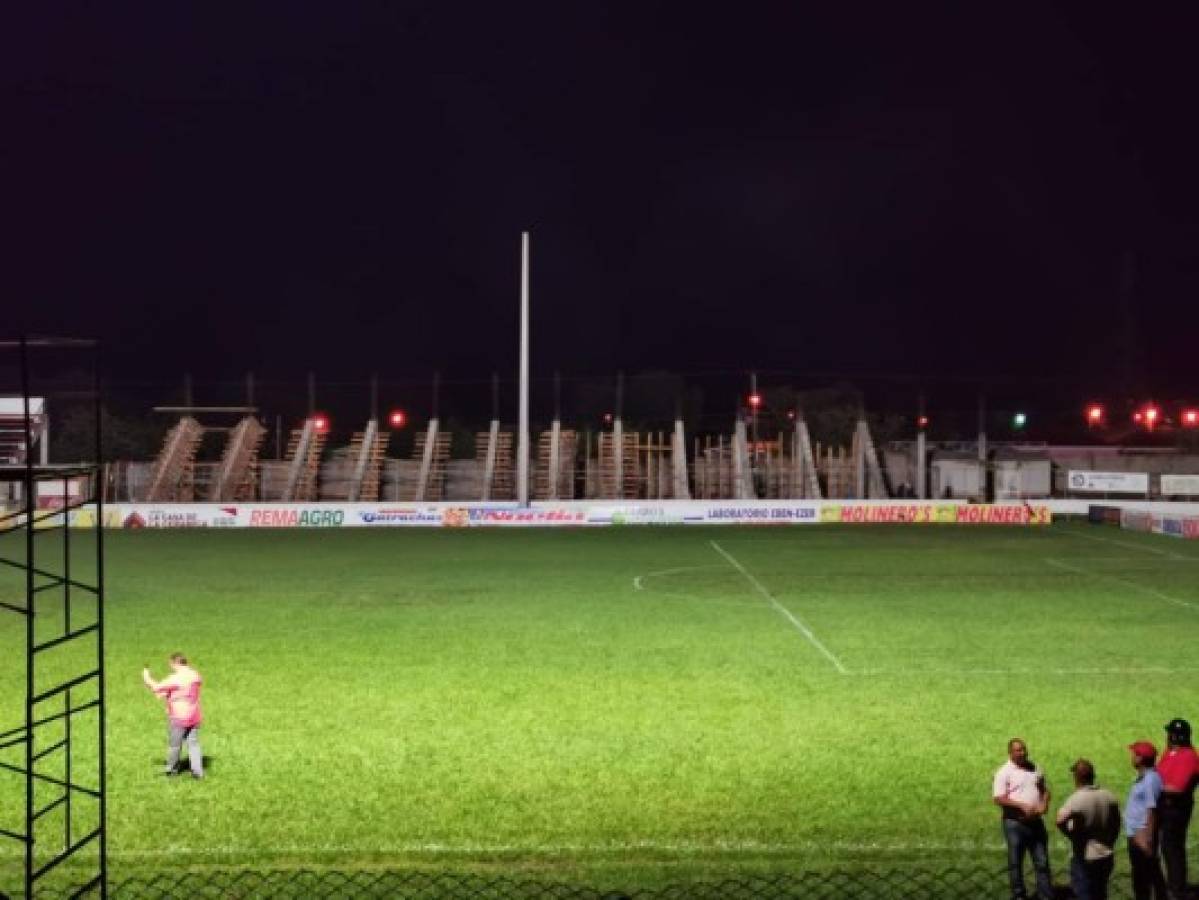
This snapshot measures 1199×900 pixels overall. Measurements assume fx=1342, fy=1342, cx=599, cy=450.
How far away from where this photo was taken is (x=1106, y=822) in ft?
34.0

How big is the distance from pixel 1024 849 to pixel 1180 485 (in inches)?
1984

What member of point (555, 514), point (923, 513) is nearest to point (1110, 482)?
point (923, 513)

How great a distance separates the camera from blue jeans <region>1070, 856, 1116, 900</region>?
10.3 metres

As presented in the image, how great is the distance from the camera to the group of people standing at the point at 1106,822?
10.4 m

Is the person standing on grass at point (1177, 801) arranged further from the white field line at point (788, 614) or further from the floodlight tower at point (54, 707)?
the white field line at point (788, 614)

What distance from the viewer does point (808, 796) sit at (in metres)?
14.4

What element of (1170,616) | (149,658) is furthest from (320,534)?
(1170,616)

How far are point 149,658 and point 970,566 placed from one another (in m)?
23.6

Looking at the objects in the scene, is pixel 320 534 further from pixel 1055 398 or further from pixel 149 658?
pixel 1055 398

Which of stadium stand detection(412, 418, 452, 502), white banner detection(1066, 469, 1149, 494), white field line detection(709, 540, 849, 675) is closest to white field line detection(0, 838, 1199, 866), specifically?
white field line detection(709, 540, 849, 675)

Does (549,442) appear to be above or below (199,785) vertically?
above

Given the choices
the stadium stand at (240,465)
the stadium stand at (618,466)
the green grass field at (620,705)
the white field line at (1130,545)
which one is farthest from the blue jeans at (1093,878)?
the stadium stand at (240,465)

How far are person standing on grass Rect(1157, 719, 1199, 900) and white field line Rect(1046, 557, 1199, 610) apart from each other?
19524mm

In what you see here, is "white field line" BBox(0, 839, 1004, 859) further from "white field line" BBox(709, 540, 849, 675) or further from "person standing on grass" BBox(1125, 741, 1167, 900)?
"white field line" BBox(709, 540, 849, 675)
